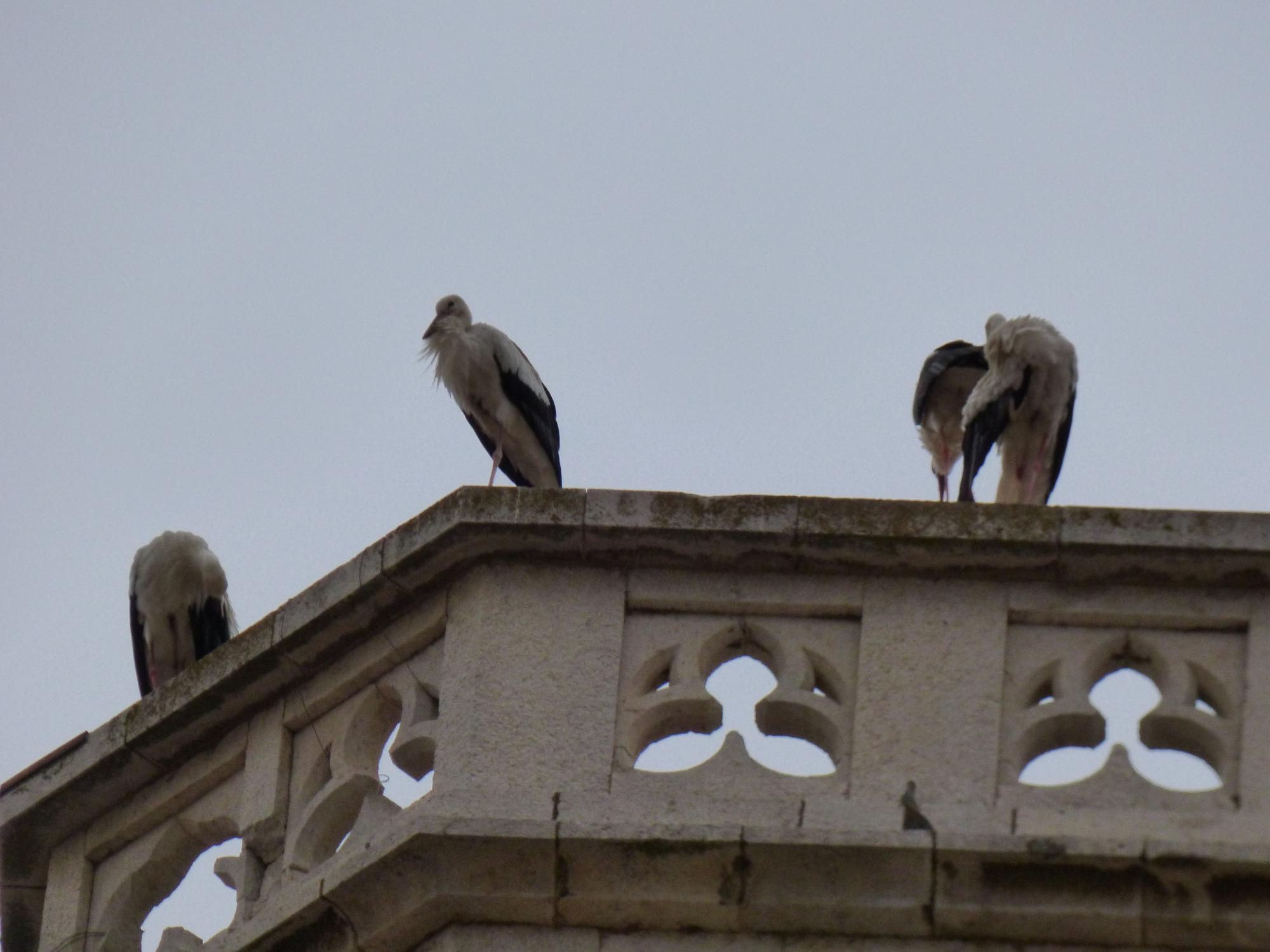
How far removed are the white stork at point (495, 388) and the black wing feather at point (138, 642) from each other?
2439 millimetres

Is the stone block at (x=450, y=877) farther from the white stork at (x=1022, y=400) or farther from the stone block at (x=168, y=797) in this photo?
the white stork at (x=1022, y=400)

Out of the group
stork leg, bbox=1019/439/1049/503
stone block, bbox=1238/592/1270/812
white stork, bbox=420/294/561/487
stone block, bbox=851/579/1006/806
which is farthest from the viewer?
white stork, bbox=420/294/561/487

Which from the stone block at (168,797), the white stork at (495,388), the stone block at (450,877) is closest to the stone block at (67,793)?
the stone block at (168,797)

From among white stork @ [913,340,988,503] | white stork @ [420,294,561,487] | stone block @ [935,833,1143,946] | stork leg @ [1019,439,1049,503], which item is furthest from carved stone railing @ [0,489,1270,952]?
white stork @ [420,294,561,487]

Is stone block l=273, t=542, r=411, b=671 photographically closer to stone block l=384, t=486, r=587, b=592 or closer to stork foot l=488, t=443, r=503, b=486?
stone block l=384, t=486, r=587, b=592

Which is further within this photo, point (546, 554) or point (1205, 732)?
point (546, 554)

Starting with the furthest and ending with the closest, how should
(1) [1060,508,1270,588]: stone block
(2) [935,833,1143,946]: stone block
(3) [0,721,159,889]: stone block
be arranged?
(3) [0,721,159,889]: stone block, (1) [1060,508,1270,588]: stone block, (2) [935,833,1143,946]: stone block

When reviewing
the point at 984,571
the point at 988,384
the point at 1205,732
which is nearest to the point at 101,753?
the point at 984,571

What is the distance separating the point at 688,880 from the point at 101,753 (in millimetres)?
2210

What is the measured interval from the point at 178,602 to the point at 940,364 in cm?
375

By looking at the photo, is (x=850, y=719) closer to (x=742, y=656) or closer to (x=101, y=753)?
(x=742, y=656)

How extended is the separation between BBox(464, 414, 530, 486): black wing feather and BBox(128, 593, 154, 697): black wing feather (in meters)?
2.59

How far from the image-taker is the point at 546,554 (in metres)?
8.00

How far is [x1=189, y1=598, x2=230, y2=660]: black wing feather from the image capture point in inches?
532
